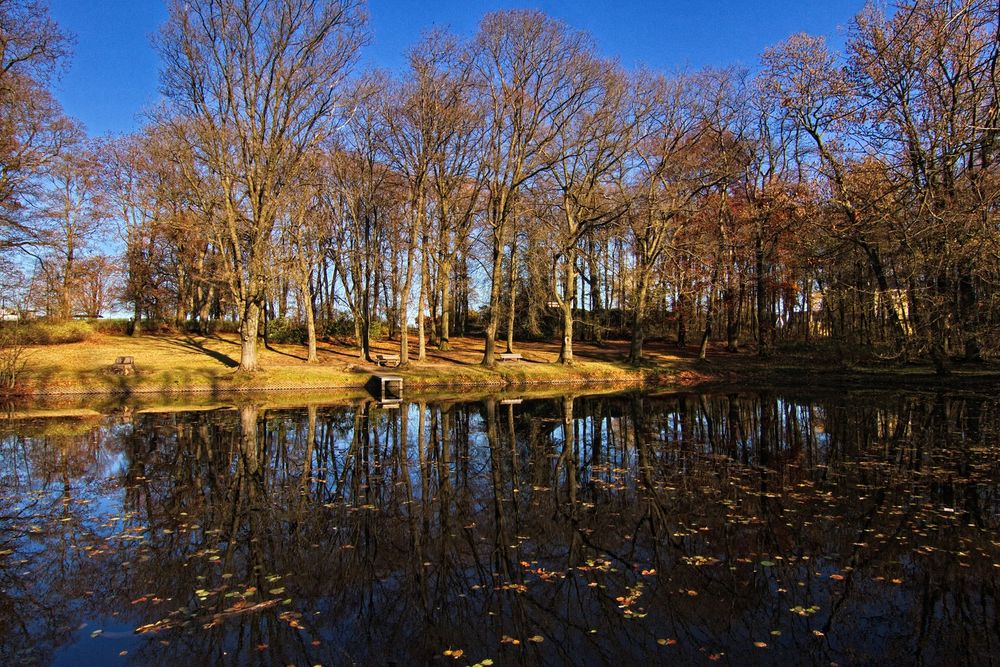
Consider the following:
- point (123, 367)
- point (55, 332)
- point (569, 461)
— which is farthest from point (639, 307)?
point (55, 332)

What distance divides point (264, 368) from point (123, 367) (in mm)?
5270

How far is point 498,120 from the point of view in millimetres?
28328

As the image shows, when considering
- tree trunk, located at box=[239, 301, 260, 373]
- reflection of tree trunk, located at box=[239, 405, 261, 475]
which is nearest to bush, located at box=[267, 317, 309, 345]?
tree trunk, located at box=[239, 301, 260, 373]

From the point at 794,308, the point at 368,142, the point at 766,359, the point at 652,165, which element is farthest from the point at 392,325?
the point at 794,308

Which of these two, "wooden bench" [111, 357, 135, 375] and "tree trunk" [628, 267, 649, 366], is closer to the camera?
"wooden bench" [111, 357, 135, 375]

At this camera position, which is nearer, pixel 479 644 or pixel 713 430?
pixel 479 644

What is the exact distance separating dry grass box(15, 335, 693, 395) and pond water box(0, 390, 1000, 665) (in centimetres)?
1105

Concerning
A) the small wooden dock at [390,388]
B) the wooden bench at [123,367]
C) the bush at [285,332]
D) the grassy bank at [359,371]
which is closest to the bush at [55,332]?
the grassy bank at [359,371]

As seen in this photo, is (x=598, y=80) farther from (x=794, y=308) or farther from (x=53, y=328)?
(x=53, y=328)

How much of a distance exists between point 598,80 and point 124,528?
2628 cm

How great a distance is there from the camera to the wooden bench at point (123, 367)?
23984 millimetres

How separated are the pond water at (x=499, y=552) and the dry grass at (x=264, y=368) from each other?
11.1 meters

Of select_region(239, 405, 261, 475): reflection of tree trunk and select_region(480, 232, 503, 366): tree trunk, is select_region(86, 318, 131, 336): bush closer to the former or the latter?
select_region(239, 405, 261, 475): reflection of tree trunk

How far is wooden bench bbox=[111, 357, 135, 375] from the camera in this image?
2398 centimetres
